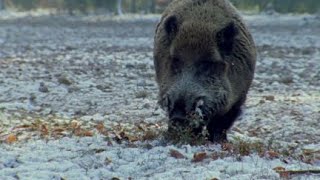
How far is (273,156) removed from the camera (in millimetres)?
6652

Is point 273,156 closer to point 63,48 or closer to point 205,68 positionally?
point 205,68

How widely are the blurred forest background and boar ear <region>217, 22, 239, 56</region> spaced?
28970 millimetres

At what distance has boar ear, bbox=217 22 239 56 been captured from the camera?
7211 mm

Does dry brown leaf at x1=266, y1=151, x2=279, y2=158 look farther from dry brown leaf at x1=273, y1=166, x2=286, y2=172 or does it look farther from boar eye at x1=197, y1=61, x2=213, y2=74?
boar eye at x1=197, y1=61, x2=213, y2=74

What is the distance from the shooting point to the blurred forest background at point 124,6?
37.8m

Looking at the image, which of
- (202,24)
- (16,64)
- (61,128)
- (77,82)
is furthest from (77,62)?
(202,24)

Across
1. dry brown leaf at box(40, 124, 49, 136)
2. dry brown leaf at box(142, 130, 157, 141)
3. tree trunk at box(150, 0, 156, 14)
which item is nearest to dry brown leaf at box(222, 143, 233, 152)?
dry brown leaf at box(142, 130, 157, 141)

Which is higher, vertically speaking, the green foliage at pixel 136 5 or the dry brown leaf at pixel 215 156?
the dry brown leaf at pixel 215 156

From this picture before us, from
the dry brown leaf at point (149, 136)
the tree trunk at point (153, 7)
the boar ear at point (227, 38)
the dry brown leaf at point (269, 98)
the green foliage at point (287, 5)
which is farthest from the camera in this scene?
the tree trunk at point (153, 7)

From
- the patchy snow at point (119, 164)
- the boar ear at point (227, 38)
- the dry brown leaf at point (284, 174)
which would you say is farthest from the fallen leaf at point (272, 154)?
the boar ear at point (227, 38)

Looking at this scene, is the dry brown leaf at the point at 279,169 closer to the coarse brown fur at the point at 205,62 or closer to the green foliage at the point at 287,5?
the coarse brown fur at the point at 205,62

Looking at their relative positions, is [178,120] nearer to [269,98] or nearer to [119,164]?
[119,164]

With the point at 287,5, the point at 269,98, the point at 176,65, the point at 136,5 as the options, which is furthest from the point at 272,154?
the point at 136,5

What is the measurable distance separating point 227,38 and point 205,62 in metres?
0.37
